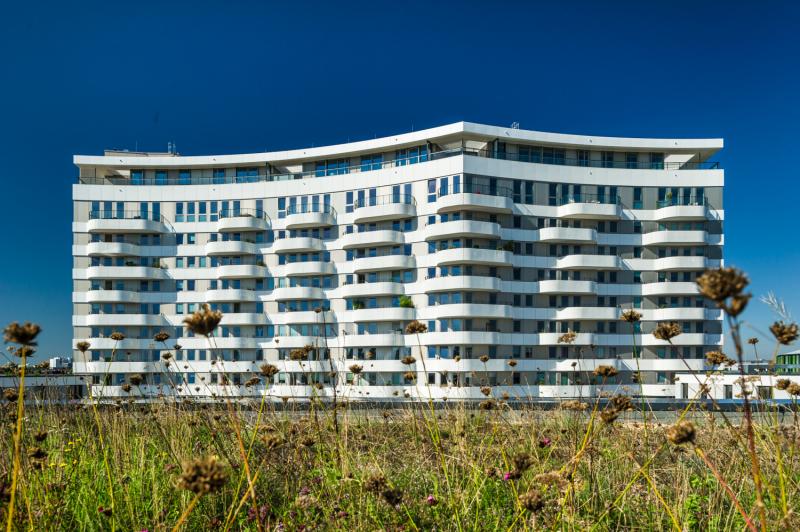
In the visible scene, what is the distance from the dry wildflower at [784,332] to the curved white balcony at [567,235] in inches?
1751

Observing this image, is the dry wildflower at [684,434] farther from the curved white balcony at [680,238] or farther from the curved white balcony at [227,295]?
the curved white balcony at [680,238]

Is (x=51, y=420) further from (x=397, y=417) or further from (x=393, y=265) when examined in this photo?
(x=393, y=265)

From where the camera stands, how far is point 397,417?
11.1m

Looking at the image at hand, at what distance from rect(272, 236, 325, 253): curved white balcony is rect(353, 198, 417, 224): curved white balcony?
4500 millimetres

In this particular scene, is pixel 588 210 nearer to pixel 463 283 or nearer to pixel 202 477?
pixel 463 283

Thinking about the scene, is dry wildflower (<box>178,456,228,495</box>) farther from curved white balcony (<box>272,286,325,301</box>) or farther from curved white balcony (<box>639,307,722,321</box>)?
curved white balcony (<box>639,307,722,321</box>)

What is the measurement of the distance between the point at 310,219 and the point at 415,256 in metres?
10.9

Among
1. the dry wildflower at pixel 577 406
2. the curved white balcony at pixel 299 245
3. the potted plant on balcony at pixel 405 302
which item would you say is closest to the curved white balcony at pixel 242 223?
the curved white balcony at pixel 299 245

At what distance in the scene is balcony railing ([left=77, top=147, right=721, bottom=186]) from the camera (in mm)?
46219

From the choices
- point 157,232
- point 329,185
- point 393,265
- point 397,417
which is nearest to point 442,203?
point 393,265

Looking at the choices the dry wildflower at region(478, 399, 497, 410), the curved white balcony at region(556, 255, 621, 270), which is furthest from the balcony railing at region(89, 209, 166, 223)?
the dry wildflower at region(478, 399, 497, 410)

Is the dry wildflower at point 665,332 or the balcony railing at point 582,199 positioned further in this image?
the balcony railing at point 582,199

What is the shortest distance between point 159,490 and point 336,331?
134 feet

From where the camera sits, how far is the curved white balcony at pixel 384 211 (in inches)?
1775
